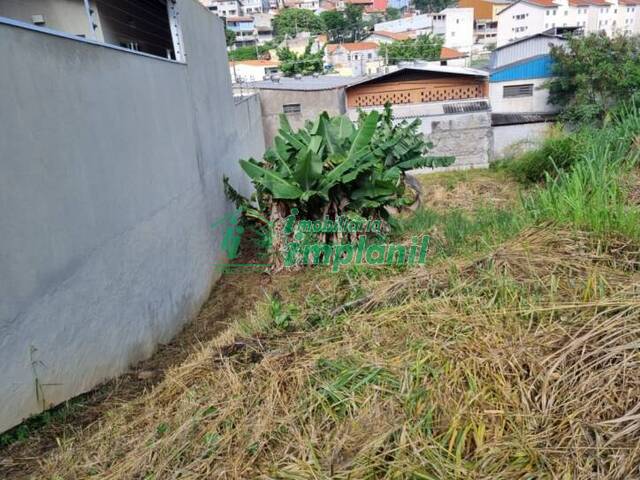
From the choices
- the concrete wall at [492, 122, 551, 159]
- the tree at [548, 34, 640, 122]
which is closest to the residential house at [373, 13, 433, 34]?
the tree at [548, 34, 640, 122]

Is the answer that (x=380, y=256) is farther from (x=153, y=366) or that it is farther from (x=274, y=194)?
(x=153, y=366)

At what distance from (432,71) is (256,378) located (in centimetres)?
1387

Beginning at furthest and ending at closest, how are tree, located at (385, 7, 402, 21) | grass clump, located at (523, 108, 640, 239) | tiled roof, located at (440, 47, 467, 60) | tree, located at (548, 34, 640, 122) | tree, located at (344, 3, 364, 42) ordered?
tree, located at (385, 7, 402, 21) < tree, located at (344, 3, 364, 42) < tiled roof, located at (440, 47, 467, 60) < tree, located at (548, 34, 640, 122) < grass clump, located at (523, 108, 640, 239)

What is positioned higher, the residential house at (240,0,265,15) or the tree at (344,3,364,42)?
the residential house at (240,0,265,15)

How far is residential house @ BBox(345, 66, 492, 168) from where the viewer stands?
14.5m

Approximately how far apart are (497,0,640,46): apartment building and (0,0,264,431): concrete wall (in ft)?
171

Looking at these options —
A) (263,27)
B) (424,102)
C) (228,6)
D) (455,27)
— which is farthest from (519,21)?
(228,6)

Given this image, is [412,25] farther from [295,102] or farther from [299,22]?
[295,102]

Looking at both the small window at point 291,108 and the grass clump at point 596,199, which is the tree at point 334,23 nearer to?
the small window at point 291,108

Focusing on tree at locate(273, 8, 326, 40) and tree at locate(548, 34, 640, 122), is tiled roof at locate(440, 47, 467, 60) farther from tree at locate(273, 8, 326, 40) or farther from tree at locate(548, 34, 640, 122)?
tree at locate(273, 8, 326, 40)

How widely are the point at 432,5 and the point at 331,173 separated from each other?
342ft

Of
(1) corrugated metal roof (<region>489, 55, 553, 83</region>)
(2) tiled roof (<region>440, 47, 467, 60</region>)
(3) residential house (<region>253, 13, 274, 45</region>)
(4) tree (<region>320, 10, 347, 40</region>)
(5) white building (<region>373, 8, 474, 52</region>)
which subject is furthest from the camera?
(3) residential house (<region>253, 13, 274, 45</region>)

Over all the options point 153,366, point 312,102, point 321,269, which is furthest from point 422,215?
point 312,102

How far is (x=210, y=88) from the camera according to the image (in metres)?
6.92
